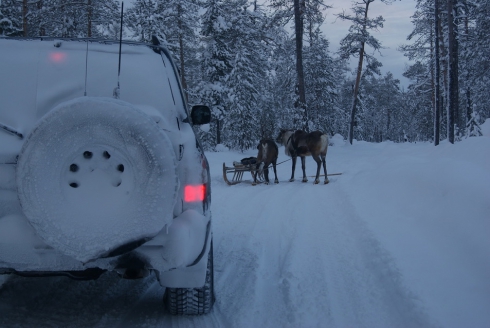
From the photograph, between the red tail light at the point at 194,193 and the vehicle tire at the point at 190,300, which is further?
the vehicle tire at the point at 190,300

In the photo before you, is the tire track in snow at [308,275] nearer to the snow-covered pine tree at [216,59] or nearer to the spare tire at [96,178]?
the spare tire at [96,178]

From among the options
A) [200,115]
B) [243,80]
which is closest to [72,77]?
[200,115]

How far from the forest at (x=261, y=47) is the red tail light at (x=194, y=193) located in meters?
19.2

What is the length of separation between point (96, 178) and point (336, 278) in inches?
120

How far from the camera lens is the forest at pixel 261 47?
2252cm

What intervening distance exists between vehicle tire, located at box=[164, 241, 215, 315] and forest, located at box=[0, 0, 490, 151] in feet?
62.8

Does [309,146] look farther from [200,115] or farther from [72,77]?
[72,77]

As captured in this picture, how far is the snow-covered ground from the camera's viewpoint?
3.43 metres

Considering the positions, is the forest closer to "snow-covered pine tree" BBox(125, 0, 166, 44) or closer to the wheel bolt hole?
"snow-covered pine tree" BBox(125, 0, 166, 44)

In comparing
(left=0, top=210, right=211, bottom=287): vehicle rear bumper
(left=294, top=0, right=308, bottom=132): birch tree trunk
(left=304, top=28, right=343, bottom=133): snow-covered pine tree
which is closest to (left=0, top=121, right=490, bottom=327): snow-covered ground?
(left=0, top=210, right=211, bottom=287): vehicle rear bumper

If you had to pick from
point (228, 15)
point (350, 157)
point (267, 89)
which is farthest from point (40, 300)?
point (267, 89)

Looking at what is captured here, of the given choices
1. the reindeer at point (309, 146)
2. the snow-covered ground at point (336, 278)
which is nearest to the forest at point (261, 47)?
the reindeer at point (309, 146)

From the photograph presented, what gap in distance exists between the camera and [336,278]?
4.44m

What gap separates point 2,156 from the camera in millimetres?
2574
